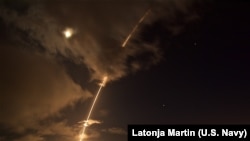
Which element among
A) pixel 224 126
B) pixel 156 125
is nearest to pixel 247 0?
pixel 224 126

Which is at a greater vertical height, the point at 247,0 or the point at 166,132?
the point at 247,0

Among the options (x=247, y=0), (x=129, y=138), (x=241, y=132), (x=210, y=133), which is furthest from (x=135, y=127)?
(x=247, y=0)

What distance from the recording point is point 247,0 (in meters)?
12.1

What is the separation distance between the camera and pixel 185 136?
11.6 metres

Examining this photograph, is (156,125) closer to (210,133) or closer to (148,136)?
(148,136)

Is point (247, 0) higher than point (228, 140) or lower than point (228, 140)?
higher

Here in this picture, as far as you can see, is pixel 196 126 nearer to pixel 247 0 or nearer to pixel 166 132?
pixel 166 132

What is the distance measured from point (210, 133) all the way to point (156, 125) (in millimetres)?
1450

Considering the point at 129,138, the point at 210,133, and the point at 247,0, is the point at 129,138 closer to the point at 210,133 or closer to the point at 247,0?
the point at 210,133

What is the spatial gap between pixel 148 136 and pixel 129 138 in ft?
1.66


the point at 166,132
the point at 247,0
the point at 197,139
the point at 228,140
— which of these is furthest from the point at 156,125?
the point at 247,0
